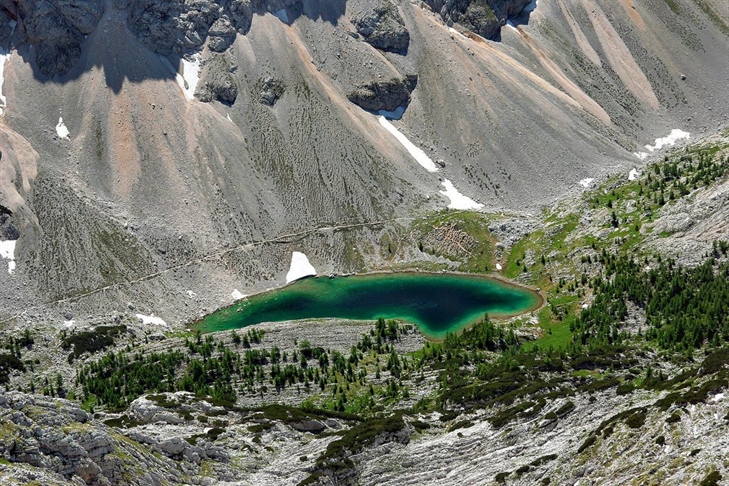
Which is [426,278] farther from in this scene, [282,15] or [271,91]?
[282,15]

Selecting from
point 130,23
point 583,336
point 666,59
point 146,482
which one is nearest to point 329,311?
point 583,336

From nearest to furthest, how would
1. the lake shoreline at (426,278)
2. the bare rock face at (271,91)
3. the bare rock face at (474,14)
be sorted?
the lake shoreline at (426,278)
the bare rock face at (271,91)
the bare rock face at (474,14)

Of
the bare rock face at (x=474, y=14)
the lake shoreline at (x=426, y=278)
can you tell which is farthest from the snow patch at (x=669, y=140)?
the lake shoreline at (x=426, y=278)

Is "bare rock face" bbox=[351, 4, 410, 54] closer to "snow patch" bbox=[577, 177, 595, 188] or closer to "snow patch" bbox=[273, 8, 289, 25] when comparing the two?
"snow patch" bbox=[273, 8, 289, 25]

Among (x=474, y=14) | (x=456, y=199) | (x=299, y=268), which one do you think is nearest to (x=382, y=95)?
(x=456, y=199)

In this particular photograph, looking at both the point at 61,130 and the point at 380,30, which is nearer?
the point at 61,130

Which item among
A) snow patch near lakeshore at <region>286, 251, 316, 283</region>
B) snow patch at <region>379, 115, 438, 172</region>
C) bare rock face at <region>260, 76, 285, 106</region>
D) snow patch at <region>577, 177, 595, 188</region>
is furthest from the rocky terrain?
snow patch near lakeshore at <region>286, 251, 316, 283</region>

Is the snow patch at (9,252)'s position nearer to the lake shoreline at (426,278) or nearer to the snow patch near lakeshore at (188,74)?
A: the lake shoreline at (426,278)
